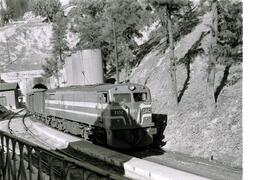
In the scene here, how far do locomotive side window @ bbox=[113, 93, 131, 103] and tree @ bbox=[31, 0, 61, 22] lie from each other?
97022 millimetres

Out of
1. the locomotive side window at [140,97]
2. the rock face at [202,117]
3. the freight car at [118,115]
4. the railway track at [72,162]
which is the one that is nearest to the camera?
the railway track at [72,162]

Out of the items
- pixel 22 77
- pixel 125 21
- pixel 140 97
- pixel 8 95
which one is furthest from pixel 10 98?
pixel 140 97

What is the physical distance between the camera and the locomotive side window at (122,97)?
59.7ft

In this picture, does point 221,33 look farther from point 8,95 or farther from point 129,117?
point 8,95

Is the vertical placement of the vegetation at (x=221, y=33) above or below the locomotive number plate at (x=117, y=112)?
above

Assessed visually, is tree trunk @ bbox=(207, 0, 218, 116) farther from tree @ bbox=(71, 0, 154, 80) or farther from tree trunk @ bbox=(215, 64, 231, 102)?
tree @ bbox=(71, 0, 154, 80)

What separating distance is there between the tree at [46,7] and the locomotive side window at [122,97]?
97022 mm

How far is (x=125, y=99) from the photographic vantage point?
60.6 ft

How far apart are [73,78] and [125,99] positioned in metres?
19.3

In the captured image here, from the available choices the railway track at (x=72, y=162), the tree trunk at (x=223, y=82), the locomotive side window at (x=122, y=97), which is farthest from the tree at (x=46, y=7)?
the locomotive side window at (x=122, y=97)

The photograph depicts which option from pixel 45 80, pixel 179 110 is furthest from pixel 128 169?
pixel 45 80

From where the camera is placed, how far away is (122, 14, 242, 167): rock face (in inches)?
663

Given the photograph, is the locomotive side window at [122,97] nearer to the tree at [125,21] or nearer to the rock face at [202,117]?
the rock face at [202,117]

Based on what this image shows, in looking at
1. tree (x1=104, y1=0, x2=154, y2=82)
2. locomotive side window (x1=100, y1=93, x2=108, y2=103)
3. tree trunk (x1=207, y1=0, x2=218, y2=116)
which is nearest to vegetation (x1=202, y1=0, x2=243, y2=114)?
tree trunk (x1=207, y1=0, x2=218, y2=116)
